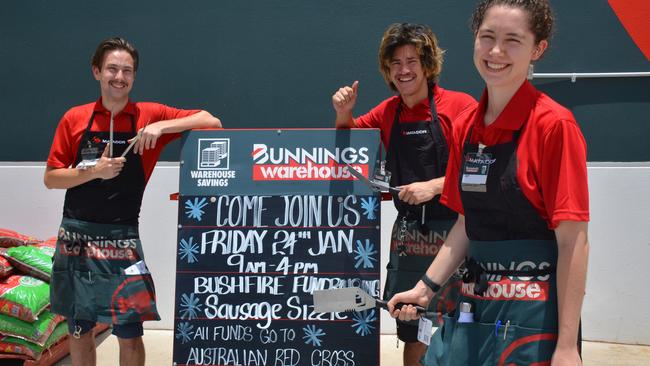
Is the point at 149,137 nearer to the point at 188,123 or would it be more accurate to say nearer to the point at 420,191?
the point at 188,123

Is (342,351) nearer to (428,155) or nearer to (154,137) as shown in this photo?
(428,155)

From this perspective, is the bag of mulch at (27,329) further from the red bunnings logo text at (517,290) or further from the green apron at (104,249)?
the red bunnings logo text at (517,290)

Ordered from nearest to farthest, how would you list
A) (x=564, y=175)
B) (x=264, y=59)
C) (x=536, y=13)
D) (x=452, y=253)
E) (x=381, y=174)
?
1. (x=564, y=175)
2. (x=536, y=13)
3. (x=452, y=253)
4. (x=381, y=174)
5. (x=264, y=59)

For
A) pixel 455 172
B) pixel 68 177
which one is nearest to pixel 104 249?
pixel 68 177

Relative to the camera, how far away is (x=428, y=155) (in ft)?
10.4

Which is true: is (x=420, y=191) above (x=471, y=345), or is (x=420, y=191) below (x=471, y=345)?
above

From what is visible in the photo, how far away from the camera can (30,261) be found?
452cm

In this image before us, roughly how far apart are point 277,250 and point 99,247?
36.2 inches

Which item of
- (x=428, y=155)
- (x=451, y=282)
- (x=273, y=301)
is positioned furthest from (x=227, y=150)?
(x=451, y=282)

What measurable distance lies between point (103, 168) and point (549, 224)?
2104mm

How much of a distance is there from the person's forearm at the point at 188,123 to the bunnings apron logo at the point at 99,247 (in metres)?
0.59

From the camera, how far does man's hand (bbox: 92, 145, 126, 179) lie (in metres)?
3.29

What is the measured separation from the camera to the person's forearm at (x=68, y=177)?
10.9 ft

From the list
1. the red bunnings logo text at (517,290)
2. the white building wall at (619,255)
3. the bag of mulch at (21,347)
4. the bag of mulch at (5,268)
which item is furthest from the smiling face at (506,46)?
the bag of mulch at (5,268)
